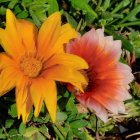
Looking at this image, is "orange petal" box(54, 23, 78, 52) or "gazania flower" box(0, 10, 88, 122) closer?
"gazania flower" box(0, 10, 88, 122)

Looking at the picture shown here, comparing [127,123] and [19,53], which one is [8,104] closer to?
[19,53]

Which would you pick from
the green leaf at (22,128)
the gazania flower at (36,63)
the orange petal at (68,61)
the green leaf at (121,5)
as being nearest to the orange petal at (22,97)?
the gazania flower at (36,63)

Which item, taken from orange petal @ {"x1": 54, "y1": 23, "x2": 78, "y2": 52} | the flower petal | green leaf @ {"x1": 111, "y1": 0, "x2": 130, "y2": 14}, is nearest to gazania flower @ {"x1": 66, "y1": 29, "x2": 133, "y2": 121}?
orange petal @ {"x1": 54, "y1": 23, "x2": 78, "y2": 52}

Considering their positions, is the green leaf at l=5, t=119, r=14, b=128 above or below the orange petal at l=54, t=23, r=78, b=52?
below

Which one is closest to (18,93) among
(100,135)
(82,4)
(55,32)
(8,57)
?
(8,57)

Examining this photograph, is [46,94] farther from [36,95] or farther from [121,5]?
[121,5]

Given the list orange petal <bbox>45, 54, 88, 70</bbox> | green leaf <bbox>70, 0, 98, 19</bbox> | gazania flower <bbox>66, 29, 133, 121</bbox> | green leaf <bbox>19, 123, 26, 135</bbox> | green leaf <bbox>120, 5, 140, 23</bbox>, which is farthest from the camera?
green leaf <bbox>120, 5, 140, 23</bbox>

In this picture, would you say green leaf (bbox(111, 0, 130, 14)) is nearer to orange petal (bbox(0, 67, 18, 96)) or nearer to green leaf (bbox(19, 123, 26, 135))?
green leaf (bbox(19, 123, 26, 135))

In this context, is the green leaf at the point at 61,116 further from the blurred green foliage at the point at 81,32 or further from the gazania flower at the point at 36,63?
the gazania flower at the point at 36,63
